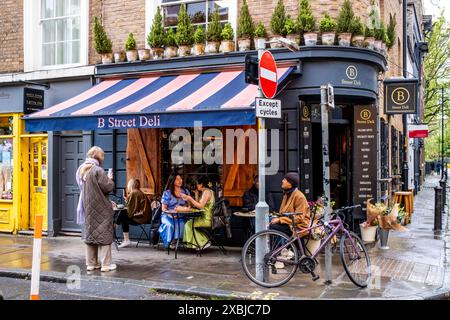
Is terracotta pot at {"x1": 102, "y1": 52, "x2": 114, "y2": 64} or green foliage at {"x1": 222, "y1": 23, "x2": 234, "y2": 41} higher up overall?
green foliage at {"x1": 222, "y1": 23, "x2": 234, "y2": 41}

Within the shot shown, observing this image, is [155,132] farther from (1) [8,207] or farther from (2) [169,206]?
(1) [8,207]

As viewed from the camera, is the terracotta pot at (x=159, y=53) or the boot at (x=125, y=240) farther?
the terracotta pot at (x=159, y=53)

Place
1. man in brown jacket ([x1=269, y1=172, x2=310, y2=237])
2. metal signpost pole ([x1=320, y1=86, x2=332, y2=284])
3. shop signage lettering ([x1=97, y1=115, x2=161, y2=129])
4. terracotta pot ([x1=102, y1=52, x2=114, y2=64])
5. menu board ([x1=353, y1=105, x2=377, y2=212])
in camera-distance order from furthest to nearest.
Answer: terracotta pot ([x1=102, y1=52, x2=114, y2=64]) < menu board ([x1=353, y1=105, x2=377, y2=212]) < shop signage lettering ([x1=97, y1=115, x2=161, y2=129]) < man in brown jacket ([x1=269, y1=172, x2=310, y2=237]) < metal signpost pole ([x1=320, y1=86, x2=332, y2=284])

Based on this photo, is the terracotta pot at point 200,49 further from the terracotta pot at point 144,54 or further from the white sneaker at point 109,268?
the white sneaker at point 109,268

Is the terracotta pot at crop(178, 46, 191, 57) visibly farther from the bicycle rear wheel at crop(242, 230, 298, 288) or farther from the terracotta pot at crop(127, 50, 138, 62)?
the bicycle rear wheel at crop(242, 230, 298, 288)

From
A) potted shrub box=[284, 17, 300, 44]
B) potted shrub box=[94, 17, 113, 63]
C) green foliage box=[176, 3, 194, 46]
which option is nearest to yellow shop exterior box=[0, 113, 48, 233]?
potted shrub box=[94, 17, 113, 63]

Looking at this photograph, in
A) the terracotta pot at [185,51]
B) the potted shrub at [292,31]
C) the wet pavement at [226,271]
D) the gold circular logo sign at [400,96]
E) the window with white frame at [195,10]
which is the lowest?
the wet pavement at [226,271]

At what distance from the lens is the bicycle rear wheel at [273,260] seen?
7090 mm

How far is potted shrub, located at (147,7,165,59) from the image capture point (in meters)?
10.7

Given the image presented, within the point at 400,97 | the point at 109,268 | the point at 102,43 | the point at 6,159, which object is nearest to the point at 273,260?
the point at 109,268

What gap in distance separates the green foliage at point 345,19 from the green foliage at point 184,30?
119 inches

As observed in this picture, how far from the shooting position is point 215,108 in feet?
27.0

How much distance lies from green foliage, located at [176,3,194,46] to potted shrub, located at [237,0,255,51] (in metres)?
1.16

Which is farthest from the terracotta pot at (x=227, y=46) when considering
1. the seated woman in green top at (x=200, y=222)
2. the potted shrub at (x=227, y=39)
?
the seated woman in green top at (x=200, y=222)
